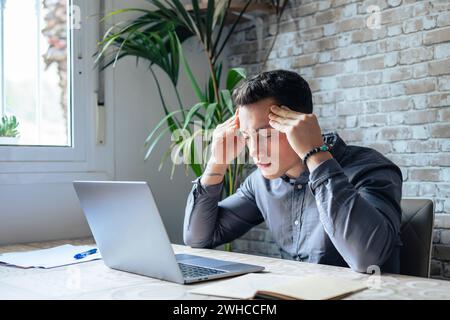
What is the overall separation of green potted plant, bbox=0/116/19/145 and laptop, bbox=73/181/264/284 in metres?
1.00

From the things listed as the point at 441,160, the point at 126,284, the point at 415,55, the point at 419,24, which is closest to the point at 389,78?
the point at 415,55

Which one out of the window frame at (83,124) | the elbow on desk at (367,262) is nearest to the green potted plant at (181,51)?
the window frame at (83,124)

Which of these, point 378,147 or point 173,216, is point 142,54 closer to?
point 173,216

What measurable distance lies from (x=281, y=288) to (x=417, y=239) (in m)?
0.79

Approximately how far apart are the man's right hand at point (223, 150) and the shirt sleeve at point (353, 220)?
0.53 metres

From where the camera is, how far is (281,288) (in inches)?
43.9

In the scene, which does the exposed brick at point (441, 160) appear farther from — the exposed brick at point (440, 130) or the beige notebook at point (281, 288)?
the beige notebook at point (281, 288)

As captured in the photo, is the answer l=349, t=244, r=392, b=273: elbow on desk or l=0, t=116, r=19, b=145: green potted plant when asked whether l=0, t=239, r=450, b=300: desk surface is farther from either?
l=0, t=116, r=19, b=145: green potted plant

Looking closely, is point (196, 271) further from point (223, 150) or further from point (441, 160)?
point (441, 160)

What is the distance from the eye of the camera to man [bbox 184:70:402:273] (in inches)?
55.8

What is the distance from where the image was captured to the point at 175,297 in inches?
44.9

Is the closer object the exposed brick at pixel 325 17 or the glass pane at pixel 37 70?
the glass pane at pixel 37 70

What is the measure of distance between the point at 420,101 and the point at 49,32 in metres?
1.68

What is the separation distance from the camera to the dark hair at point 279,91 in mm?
1722
